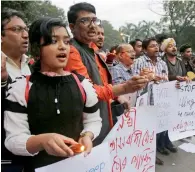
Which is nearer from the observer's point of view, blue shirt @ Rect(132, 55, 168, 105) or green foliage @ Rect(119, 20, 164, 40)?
blue shirt @ Rect(132, 55, 168, 105)

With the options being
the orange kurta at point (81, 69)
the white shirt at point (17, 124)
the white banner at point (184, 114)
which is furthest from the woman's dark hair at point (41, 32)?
the white banner at point (184, 114)

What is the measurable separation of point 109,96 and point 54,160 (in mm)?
608

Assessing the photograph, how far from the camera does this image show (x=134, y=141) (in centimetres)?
213

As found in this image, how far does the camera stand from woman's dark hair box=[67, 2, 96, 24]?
7.22ft

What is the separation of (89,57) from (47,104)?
31.3 inches

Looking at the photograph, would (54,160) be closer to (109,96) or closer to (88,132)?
(88,132)

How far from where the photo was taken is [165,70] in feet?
14.7

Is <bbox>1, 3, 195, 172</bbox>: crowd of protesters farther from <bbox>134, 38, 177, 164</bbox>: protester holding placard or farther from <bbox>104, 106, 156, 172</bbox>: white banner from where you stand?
<bbox>134, 38, 177, 164</bbox>: protester holding placard

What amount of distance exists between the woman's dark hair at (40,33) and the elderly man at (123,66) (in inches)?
91.6

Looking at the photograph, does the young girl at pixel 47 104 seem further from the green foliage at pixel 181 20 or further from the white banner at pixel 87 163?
the green foliage at pixel 181 20

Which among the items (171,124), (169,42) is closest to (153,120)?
(171,124)

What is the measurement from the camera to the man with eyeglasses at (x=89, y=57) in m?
1.96

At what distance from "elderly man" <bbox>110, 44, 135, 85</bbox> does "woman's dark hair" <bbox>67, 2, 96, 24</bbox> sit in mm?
1717

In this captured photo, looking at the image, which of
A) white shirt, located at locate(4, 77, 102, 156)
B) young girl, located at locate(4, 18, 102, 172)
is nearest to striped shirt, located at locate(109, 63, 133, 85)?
young girl, located at locate(4, 18, 102, 172)
